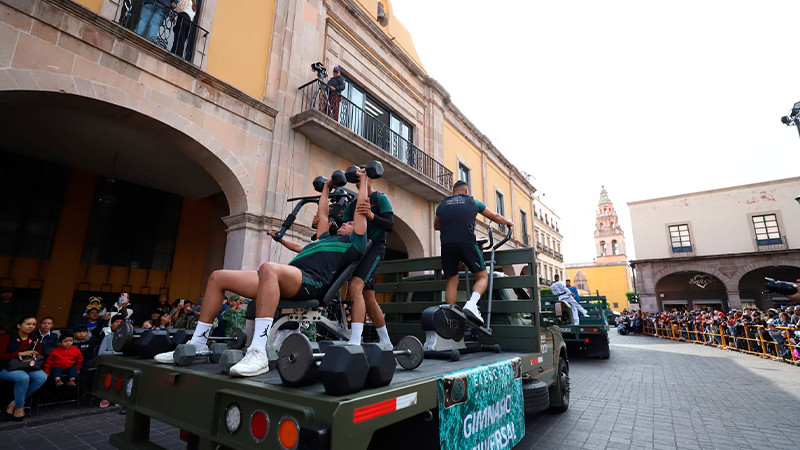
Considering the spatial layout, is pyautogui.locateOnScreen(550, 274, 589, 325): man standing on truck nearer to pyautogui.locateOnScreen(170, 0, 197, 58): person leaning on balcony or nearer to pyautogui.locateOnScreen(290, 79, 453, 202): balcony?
pyautogui.locateOnScreen(290, 79, 453, 202): balcony

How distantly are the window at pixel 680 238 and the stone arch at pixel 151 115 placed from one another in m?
34.0

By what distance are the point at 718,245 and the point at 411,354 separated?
3621cm

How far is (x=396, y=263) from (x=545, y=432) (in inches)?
98.9

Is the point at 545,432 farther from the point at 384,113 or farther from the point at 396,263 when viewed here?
the point at 384,113

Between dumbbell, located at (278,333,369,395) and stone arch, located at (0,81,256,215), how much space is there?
5.87 m

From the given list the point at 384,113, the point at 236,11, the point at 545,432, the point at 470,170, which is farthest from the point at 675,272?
the point at 236,11

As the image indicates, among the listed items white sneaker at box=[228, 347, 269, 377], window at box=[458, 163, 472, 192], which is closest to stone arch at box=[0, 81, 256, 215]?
white sneaker at box=[228, 347, 269, 377]

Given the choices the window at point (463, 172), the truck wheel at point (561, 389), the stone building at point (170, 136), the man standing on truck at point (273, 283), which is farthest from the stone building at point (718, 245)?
the man standing on truck at point (273, 283)

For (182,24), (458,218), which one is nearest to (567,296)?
(458,218)

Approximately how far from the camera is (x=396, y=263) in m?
4.33

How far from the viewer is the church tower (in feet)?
204

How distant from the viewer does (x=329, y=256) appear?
2582 millimetres

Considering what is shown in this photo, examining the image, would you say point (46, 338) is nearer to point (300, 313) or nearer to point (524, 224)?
point (300, 313)

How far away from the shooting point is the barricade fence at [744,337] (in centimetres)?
1009
